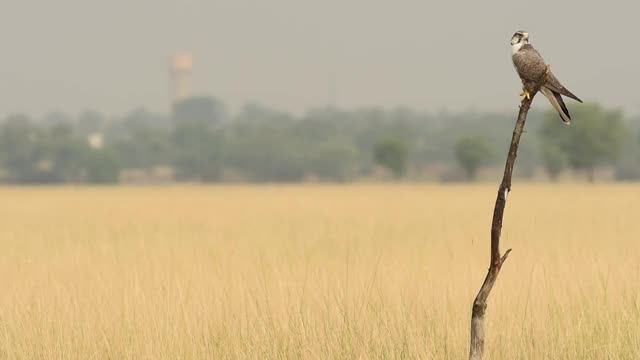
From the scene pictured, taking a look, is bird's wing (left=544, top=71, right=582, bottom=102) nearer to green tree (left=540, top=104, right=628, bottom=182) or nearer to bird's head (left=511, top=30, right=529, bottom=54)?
bird's head (left=511, top=30, right=529, bottom=54)

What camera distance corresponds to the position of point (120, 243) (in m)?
18.5

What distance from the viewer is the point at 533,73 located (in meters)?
5.68

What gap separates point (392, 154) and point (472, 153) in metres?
12.2

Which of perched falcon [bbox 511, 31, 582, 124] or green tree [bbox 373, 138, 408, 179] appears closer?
perched falcon [bbox 511, 31, 582, 124]

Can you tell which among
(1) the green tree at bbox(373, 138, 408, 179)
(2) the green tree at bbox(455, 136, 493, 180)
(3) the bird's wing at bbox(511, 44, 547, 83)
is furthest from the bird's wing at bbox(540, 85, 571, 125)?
(1) the green tree at bbox(373, 138, 408, 179)

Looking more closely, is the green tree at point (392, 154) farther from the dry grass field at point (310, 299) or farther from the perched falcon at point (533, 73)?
the perched falcon at point (533, 73)

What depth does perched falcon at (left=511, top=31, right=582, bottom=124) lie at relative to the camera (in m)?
5.65

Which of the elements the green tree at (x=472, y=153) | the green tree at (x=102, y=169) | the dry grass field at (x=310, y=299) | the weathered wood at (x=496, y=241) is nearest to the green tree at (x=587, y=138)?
the green tree at (x=472, y=153)

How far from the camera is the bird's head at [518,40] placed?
571 cm

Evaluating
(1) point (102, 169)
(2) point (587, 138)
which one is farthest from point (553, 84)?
(1) point (102, 169)

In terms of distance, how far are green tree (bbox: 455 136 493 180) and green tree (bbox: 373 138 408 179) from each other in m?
8.36

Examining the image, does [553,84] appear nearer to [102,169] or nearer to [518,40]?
[518,40]

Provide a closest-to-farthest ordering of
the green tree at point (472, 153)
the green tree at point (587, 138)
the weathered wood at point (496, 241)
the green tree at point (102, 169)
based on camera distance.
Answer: the weathered wood at point (496, 241) → the green tree at point (587, 138) → the green tree at point (472, 153) → the green tree at point (102, 169)

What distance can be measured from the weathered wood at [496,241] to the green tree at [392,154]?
134556mm
